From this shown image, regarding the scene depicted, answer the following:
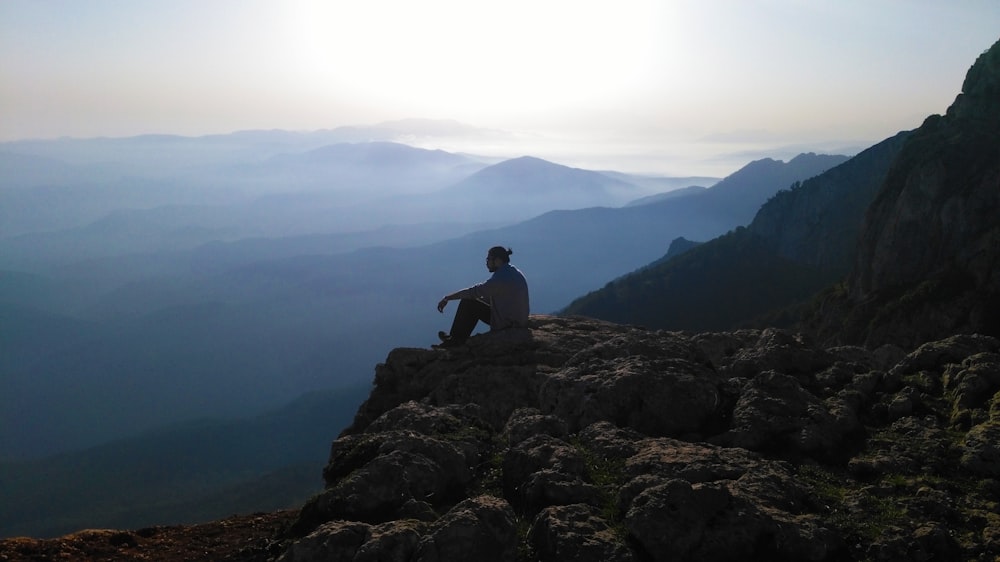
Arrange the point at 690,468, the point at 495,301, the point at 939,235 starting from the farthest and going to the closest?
the point at 939,235, the point at 495,301, the point at 690,468

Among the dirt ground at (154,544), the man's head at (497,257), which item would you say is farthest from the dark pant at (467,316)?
the dirt ground at (154,544)

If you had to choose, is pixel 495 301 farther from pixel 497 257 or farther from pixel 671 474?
pixel 671 474

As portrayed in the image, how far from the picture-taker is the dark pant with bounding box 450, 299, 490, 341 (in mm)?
19953

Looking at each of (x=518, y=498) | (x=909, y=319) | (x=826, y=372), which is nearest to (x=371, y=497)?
(x=518, y=498)

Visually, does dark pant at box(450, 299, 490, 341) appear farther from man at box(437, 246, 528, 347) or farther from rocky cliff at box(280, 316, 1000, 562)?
rocky cliff at box(280, 316, 1000, 562)

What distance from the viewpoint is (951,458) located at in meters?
9.02

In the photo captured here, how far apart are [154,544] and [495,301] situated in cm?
1113

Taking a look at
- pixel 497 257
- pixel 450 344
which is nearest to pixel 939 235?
pixel 497 257

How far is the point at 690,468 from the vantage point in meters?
8.43

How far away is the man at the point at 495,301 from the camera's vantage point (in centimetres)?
1867

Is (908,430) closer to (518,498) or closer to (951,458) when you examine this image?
(951,458)

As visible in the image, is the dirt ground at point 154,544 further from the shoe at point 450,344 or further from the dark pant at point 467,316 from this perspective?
the dark pant at point 467,316

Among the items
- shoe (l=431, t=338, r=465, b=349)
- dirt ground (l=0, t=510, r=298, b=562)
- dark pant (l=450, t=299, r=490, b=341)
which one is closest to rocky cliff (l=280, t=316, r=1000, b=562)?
dirt ground (l=0, t=510, r=298, b=562)

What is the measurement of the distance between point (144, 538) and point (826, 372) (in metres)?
13.9
